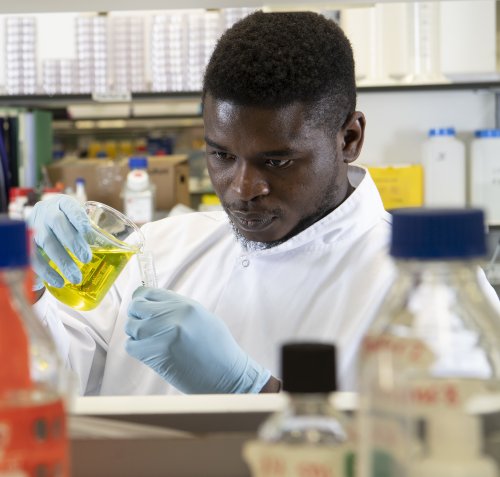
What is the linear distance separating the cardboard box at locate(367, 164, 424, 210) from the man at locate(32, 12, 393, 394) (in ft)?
6.17

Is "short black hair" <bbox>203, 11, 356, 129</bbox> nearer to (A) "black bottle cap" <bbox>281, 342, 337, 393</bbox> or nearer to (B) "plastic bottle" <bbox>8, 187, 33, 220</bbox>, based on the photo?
(A) "black bottle cap" <bbox>281, 342, 337, 393</bbox>

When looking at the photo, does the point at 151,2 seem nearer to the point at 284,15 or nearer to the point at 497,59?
the point at 284,15

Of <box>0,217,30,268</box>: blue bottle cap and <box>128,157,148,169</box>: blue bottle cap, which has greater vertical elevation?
<box>128,157,148,169</box>: blue bottle cap

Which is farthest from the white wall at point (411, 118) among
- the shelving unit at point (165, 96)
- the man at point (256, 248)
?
the man at point (256, 248)

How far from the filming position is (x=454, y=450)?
1.58 feet

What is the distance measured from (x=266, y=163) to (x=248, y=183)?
0.20 feet

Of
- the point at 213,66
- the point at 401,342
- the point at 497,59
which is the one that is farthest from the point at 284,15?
the point at 497,59

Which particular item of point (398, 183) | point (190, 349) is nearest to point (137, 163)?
point (398, 183)

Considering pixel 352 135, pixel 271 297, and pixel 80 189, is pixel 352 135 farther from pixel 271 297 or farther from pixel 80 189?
pixel 80 189

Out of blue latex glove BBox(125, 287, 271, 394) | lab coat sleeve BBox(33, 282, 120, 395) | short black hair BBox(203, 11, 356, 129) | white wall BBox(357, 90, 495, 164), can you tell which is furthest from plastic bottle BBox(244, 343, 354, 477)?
white wall BBox(357, 90, 495, 164)

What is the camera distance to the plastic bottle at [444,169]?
3910 millimetres

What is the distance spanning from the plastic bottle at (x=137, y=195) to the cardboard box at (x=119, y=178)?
0.50 feet

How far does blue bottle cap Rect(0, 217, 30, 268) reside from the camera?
49 cm

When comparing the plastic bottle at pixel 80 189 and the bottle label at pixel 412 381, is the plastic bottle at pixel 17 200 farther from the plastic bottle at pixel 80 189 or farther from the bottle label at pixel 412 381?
the bottle label at pixel 412 381
